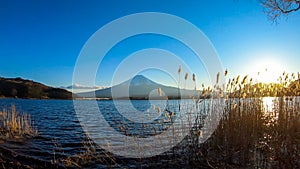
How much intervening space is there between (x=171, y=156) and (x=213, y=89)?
1953mm

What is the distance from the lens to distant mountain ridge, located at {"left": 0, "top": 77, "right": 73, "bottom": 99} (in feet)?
256

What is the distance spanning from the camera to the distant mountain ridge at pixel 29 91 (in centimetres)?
7806

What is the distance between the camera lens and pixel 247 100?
6.27 m

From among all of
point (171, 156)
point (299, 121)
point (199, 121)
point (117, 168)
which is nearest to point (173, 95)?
point (199, 121)

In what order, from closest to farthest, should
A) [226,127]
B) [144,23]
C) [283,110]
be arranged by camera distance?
[226,127], [144,23], [283,110]

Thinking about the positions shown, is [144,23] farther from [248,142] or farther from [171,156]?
[248,142]

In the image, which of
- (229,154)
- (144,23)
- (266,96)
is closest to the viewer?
(229,154)

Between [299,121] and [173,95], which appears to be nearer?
[173,95]

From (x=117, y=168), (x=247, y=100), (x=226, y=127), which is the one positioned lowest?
(x=117, y=168)

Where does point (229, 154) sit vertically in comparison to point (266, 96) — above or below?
below

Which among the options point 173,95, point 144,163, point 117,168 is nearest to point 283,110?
point 173,95

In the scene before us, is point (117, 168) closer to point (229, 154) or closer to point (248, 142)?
point (229, 154)

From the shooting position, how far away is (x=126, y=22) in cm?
558

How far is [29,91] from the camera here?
8306 cm
